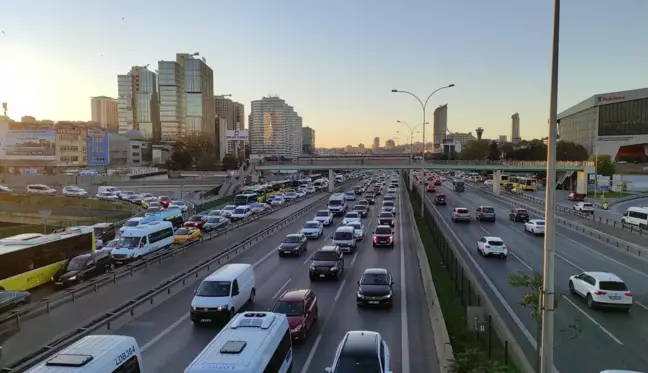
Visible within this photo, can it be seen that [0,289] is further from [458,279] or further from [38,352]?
[458,279]

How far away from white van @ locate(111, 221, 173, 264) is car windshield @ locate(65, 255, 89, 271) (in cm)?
281

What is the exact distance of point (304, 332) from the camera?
14031mm

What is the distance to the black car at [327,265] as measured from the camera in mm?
21406

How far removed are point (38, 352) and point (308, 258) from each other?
16.2 m

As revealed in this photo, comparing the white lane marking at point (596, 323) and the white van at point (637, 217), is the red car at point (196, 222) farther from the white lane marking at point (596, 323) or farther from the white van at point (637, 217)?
the white van at point (637, 217)

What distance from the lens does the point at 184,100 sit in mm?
187375

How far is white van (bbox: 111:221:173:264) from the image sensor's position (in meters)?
26.1

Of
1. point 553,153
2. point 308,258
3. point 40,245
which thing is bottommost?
point 308,258

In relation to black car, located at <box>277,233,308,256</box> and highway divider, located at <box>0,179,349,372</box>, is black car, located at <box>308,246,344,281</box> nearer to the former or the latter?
black car, located at <box>277,233,308,256</box>

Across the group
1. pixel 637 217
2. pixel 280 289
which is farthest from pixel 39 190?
pixel 637 217

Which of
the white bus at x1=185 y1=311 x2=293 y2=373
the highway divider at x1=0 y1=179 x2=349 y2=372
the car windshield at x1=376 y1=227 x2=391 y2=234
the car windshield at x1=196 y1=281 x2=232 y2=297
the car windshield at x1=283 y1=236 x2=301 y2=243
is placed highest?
the white bus at x1=185 y1=311 x2=293 y2=373

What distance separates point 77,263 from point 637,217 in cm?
4245

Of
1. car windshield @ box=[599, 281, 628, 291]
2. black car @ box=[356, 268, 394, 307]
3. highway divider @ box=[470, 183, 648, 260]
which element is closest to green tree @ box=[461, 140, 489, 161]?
highway divider @ box=[470, 183, 648, 260]

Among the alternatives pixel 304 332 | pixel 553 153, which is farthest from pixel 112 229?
pixel 553 153
